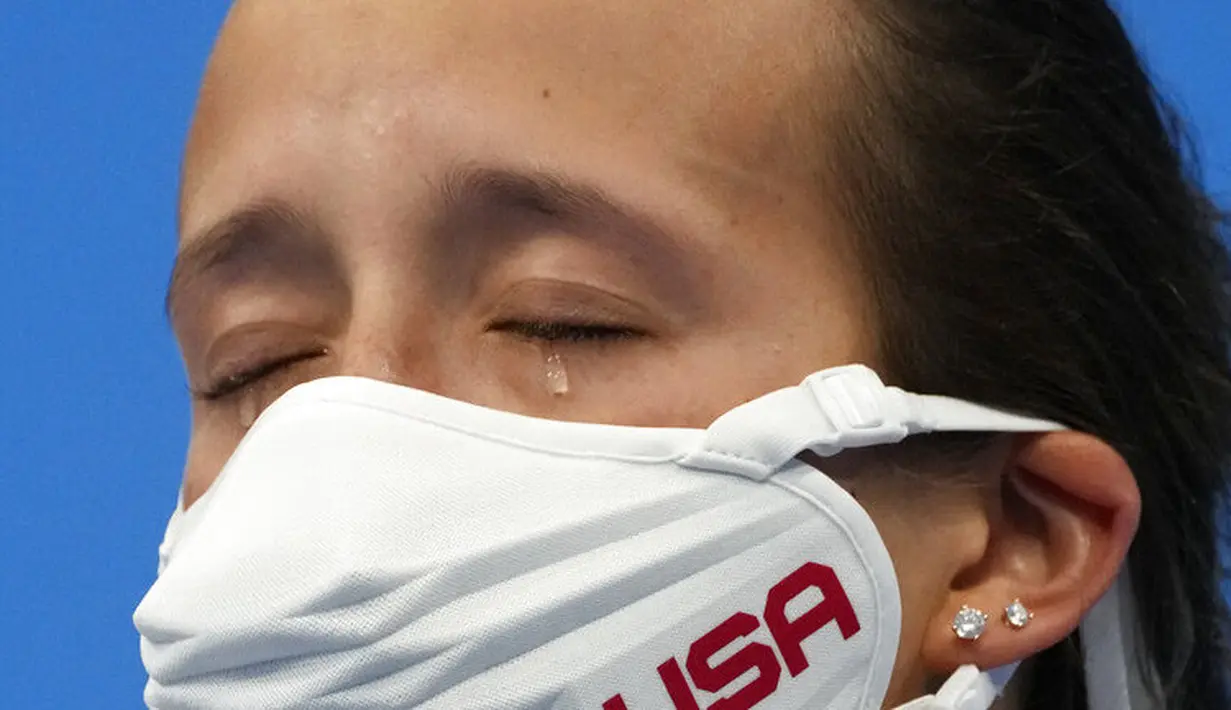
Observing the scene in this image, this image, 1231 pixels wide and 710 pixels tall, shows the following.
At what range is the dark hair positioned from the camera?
885 mm

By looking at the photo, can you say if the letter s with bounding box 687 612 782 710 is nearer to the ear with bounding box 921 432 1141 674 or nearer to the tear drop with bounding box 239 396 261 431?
the ear with bounding box 921 432 1141 674

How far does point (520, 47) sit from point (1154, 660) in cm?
58

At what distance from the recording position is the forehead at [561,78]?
830 millimetres

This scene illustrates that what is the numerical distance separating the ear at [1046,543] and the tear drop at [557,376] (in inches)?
9.9

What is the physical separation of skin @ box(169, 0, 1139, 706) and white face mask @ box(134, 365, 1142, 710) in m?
0.03

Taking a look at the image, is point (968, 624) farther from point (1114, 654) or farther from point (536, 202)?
point (536, 202)

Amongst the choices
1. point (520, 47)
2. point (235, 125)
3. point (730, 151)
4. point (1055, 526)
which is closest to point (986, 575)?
point (1055, 526)

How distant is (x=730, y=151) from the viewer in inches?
33.1

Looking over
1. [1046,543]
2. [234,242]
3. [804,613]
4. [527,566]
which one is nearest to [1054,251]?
[1046,543]

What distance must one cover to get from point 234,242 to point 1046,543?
0.51 metres

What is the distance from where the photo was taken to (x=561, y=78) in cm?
84

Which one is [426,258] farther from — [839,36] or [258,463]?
[839,36]

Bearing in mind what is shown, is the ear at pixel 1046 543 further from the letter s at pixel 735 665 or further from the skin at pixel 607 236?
the letter s at pixel 735 665

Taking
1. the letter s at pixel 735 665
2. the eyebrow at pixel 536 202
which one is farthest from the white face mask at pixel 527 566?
the eyebrow at pixel 536 202
